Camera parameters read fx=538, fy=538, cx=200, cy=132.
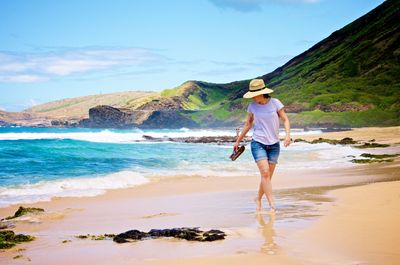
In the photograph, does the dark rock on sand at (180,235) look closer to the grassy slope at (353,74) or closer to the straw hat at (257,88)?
the straw hat at (257,88)

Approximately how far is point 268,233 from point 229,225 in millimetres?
997

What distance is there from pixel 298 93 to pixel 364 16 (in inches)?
2537

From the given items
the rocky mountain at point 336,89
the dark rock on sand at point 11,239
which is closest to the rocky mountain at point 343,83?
the rocky mountain at point 336,89

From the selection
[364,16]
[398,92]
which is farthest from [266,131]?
[364,16]

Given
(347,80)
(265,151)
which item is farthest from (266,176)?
A: (347,80)

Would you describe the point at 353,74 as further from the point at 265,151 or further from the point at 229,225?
the point at 229,225

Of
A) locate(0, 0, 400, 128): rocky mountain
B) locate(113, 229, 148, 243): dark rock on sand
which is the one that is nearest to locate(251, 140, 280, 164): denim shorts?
locate(113, 229, 148, 243): dark rock on sand

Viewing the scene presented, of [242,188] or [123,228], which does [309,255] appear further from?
[242,188]

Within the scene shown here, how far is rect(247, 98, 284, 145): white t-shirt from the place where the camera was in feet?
29.7

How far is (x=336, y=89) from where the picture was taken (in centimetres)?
13425

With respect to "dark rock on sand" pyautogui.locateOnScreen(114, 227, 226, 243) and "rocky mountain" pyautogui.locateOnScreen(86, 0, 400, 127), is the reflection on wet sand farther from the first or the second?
"rocky mountain" pyautogui.locateOnScreen(86, 0, 400, 127)

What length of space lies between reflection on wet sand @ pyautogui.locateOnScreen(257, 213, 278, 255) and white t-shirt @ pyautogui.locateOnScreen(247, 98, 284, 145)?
1289 mm

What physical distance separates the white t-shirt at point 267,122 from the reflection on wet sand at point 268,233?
1289 millimetres

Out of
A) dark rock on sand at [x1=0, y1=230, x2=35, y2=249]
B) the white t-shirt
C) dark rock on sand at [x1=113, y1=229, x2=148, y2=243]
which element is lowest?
dark rock on sand at [x1=0, y1=230, x2=35, y2=249]
